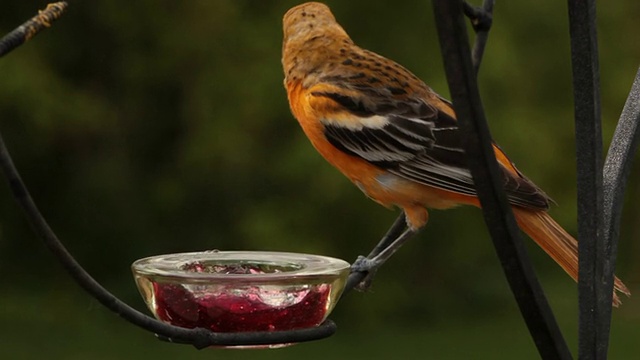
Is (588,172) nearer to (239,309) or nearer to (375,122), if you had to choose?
(239,309)

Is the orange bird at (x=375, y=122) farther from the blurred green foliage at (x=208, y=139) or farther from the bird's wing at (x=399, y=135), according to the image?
the blurred green foliage at (x=208, y=139)

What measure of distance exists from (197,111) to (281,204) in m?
0.69

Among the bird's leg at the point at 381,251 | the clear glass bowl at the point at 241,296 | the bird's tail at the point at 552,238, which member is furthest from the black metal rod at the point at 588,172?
the bird's tail at the point at 552,238

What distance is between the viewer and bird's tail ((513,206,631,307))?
2611 millimetres

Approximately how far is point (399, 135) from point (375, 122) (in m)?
0.08

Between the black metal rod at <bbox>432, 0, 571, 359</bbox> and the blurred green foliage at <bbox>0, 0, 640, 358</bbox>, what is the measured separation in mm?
3740

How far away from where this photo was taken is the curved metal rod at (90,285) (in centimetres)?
134

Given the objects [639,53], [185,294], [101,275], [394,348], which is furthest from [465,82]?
[639,53]

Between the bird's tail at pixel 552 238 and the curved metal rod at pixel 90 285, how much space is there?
100 cm

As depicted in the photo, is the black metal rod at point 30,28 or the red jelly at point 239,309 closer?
the black metal rod at point 30,28

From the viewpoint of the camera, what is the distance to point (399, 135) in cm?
289

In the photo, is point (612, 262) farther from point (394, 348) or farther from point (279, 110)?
point (394, 348)

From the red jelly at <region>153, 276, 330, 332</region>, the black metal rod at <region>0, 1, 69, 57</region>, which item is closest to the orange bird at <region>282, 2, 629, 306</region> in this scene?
the red jelly at <region>153, 276, 330, 332</region>

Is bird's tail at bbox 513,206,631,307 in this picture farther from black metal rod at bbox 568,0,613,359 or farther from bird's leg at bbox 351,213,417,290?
black metal rod at bbox 568,0,613,359
